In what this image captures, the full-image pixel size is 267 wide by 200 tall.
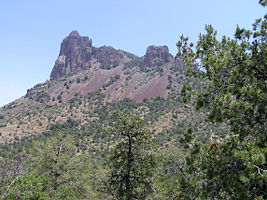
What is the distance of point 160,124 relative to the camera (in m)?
73.2

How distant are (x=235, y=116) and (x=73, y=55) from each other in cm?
16421

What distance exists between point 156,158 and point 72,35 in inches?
6678

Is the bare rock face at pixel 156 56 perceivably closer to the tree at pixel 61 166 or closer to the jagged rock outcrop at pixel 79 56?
the jagged rock outcrop at pixel 79 56

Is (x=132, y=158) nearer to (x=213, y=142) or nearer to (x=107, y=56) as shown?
(x=213, y=142)

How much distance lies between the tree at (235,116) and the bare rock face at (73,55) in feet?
499

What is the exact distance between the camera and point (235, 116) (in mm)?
5910

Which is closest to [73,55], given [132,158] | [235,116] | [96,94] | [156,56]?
[96,94]

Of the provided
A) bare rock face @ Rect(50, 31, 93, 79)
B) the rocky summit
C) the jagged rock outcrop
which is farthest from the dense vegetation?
bare rock face @ Rect(50, 31, 93, 79)

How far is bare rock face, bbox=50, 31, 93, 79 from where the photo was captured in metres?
155

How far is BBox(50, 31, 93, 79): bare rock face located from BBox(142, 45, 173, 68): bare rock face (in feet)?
150

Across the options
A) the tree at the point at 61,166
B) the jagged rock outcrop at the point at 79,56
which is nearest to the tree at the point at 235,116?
the tree at the point at 61,166

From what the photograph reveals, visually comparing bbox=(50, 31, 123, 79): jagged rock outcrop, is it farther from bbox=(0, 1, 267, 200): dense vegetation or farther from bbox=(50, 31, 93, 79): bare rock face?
bbox=(0, 1, 267, 200): dense vegetation

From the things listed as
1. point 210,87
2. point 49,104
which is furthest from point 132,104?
point 210,87

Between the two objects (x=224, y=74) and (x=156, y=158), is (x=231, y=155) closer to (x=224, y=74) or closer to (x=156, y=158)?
(x=224, y=74)
